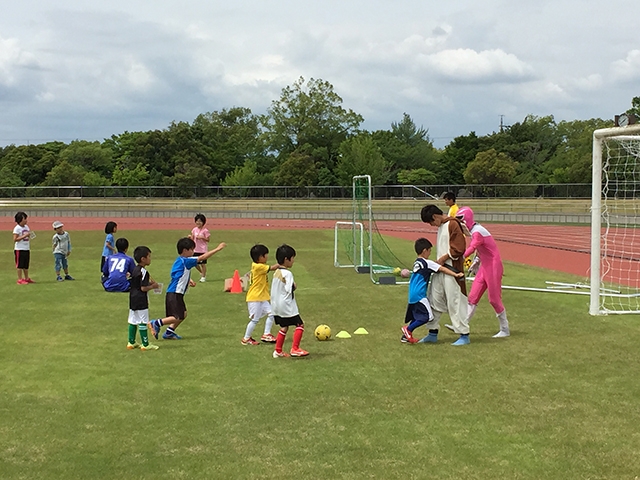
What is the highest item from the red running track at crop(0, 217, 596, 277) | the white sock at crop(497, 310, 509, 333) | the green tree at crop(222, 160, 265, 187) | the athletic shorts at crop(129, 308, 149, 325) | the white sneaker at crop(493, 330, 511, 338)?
the green tree at crop(222, 160, 265, 187)

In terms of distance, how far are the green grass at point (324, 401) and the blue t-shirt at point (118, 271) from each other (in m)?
0.68

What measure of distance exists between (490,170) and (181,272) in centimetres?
5560

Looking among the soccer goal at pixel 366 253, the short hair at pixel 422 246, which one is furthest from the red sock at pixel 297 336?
the soccer goal at pixel 366 253

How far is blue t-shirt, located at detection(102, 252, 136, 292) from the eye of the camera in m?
10.9

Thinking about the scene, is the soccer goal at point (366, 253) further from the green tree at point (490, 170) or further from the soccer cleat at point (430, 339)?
the green tree at point (490, 170)

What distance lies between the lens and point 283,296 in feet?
28.0

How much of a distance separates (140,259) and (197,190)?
4871cm

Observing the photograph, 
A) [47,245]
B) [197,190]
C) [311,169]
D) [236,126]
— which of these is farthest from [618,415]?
[236,126]

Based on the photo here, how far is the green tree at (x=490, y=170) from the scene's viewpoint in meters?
61.6

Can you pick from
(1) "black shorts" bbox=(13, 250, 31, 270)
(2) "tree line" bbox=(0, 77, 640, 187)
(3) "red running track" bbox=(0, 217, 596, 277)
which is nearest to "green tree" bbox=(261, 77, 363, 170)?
(2) "tree line" bbox=(0, 77, 640, 187)

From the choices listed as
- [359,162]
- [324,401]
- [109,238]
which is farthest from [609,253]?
[359,162]

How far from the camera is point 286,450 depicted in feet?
17.9

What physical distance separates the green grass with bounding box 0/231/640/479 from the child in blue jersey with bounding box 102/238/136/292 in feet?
2.26

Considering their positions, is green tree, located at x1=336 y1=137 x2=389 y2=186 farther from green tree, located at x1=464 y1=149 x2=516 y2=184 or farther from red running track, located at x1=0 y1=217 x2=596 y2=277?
red running track, located at x1=0 y1=217 x2=596 y2=277
